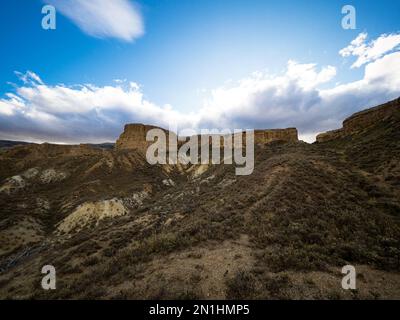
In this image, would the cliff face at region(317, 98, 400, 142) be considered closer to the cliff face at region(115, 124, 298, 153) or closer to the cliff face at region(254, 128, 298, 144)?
the cliff face at region(115, 124, 298, 153)

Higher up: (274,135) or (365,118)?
(274,135)

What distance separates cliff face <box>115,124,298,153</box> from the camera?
66812mm

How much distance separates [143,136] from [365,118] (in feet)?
208

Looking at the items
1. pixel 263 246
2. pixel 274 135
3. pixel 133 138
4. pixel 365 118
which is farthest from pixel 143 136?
pixel 263 246

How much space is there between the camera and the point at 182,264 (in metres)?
7.51

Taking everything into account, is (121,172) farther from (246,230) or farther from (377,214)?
(377,214)

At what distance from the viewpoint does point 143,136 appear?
72.6 metres

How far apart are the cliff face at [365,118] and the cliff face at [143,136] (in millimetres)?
26497

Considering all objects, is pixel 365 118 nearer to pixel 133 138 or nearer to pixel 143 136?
pixel 143 136

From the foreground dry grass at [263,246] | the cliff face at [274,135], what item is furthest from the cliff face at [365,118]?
the cliff face at [274,135]

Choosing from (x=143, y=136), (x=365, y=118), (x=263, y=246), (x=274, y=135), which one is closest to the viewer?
(x=263, y=246)

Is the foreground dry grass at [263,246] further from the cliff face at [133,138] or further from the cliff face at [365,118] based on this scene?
the cliff face at [133,138]

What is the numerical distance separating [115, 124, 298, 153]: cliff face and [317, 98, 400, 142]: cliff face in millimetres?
26497
